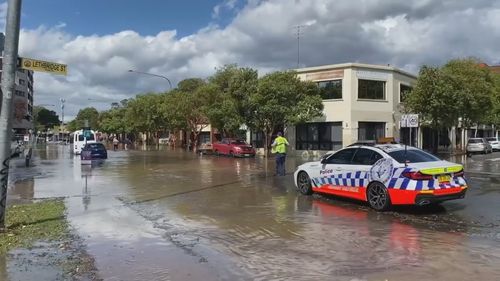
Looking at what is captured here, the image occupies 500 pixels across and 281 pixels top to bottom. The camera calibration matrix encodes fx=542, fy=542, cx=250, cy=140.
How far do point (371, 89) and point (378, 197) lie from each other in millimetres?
32398

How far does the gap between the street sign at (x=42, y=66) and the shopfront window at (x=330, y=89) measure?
1354 inches

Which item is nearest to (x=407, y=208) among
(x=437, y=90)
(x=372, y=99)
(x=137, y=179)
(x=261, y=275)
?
(x=261, y=275)

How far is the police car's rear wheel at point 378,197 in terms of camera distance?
11.1 meters

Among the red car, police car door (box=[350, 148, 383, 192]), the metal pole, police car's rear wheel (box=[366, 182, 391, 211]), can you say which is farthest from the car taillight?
the red car

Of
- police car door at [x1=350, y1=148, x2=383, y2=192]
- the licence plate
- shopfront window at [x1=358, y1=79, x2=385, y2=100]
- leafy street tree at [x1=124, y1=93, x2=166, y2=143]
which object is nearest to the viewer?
the licence plate

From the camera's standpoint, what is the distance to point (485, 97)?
40750 millimetres

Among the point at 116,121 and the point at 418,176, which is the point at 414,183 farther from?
the point at 116,121

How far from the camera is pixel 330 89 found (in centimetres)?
4272

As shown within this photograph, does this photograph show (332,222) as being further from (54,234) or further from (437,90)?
(437,90)

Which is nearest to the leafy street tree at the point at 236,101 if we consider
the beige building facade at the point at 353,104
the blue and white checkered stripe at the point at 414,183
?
the beige building facade at the point at 353,104

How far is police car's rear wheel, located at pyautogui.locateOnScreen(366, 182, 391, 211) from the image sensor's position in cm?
1110

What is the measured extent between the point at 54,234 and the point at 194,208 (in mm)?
3738

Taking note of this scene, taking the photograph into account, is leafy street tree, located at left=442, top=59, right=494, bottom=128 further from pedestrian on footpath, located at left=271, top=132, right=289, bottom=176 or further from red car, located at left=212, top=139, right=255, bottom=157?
pedestrian on footpath, located at left=271, top=132, right=289, bottom=176

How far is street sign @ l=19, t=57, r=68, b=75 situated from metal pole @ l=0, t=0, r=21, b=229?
415 millimetres
